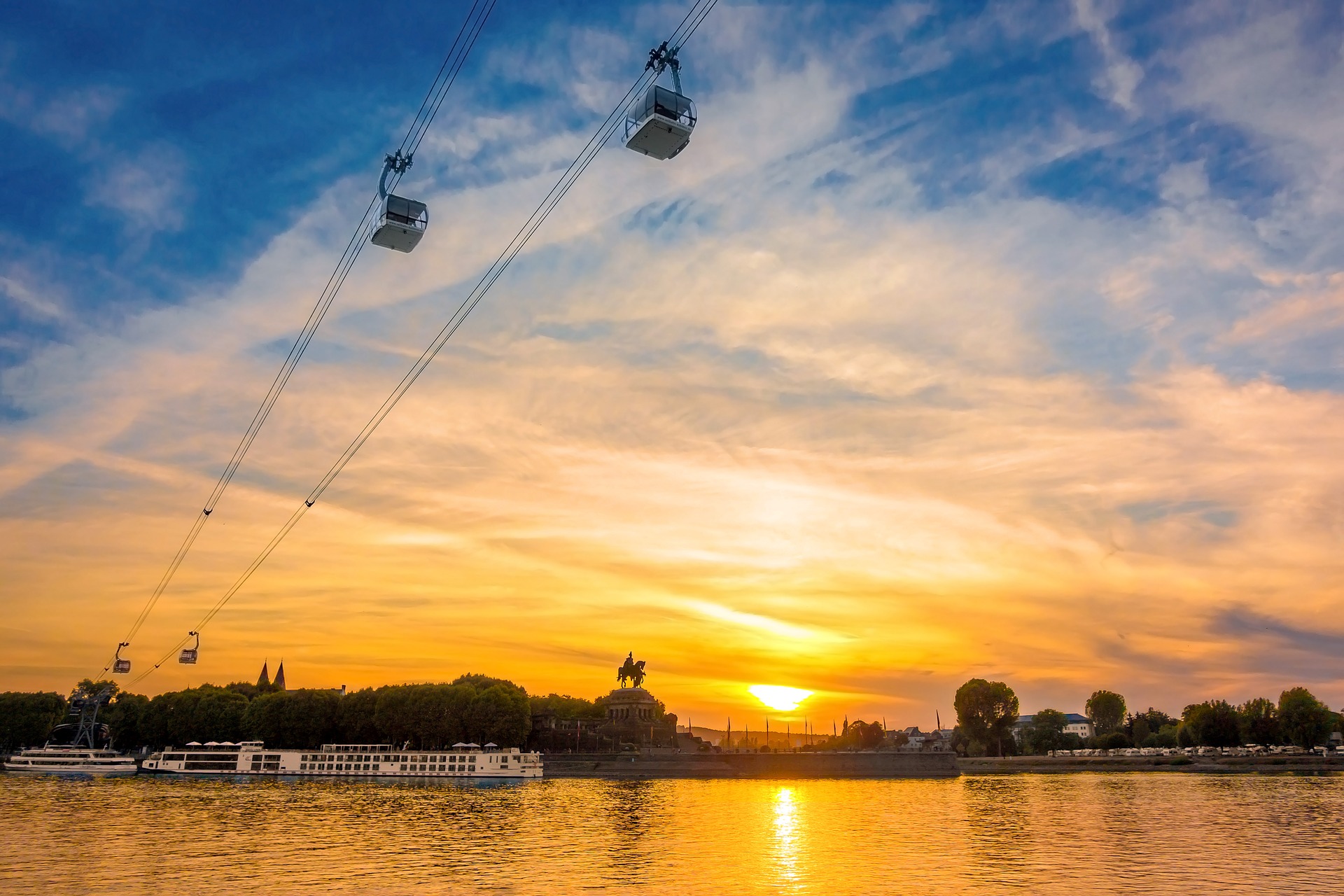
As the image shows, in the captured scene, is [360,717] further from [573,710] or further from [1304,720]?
[1304,720]

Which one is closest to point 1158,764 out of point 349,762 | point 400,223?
point 349,762

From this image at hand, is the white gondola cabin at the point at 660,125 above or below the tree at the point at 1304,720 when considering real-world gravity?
above

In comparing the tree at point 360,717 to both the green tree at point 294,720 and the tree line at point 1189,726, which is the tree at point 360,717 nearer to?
the green tree at point 294,720

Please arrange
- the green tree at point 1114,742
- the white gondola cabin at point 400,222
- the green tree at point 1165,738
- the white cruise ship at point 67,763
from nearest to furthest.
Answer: the white gondola cabin at point 400,222 < the white cruise ship at point 67,763 < the green tree at point 1165,738 < the green tree at point 1114,742

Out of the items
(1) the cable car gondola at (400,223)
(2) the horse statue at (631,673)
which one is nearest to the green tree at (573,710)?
(2) the horse statue at (631,673)

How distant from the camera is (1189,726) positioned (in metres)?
168

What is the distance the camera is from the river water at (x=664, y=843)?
39.8 m

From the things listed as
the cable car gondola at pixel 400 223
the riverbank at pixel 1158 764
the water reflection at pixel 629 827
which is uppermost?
the cable car gondola at pixel 400 223

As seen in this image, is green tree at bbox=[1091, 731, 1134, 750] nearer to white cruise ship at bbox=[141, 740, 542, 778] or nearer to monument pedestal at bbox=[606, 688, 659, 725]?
monument pedestal at bbox=[606, 688, 659, 725]

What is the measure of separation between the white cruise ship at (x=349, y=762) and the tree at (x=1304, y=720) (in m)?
Answer: 123

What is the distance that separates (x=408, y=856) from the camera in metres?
47.5

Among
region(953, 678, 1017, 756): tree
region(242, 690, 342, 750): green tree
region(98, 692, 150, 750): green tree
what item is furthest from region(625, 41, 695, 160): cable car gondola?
region(953, 678, 1017, 756): tree

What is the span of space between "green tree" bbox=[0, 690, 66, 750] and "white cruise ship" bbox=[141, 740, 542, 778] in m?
32.1

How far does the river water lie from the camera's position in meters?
39.8
